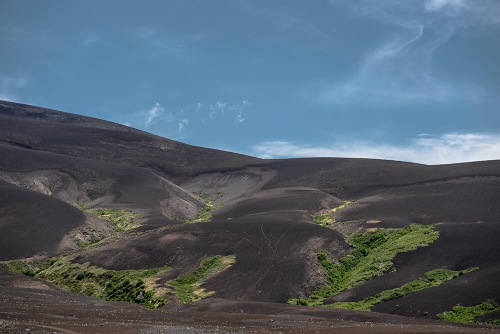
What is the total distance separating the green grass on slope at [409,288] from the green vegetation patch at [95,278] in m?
15.3

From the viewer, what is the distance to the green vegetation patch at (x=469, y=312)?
36000 mm

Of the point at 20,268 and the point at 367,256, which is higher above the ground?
the point at 367,256

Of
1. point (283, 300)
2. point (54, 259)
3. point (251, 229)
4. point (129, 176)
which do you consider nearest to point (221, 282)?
point (283, 300)

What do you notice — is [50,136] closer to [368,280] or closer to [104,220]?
[104,220]

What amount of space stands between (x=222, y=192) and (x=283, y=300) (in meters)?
62.8

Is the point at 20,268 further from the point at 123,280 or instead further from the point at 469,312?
the point at 469,312

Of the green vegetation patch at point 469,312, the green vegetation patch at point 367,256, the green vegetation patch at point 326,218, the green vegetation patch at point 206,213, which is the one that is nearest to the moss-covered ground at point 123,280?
the green vegetation patch at point 367,256

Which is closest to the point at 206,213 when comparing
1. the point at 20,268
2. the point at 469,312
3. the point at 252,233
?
the point at 252,233

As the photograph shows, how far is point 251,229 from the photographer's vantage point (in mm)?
61344

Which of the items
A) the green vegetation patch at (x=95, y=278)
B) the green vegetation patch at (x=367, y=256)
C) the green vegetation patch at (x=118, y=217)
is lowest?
the green vegetation patch at (x=95, y=278)

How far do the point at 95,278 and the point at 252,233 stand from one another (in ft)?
53.4

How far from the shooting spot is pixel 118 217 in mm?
81750

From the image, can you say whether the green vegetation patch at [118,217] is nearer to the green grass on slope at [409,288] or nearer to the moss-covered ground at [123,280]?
the moss-covered ground at [123,280]

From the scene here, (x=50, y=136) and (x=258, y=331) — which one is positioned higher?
(x=50, y=136)
